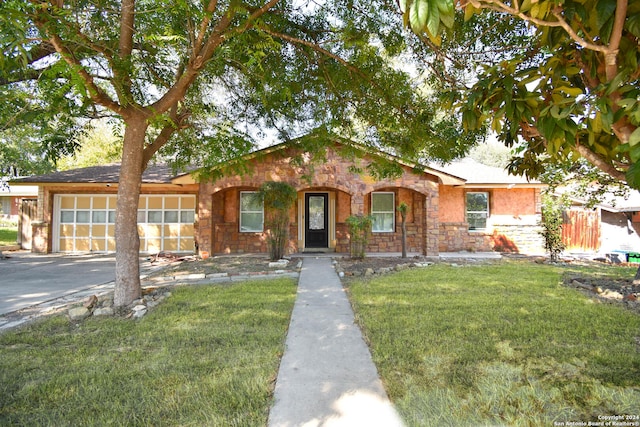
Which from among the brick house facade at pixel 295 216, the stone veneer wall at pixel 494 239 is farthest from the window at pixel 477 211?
the stone veneer wall at pixel 494 239

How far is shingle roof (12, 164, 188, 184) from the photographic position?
13.4 m

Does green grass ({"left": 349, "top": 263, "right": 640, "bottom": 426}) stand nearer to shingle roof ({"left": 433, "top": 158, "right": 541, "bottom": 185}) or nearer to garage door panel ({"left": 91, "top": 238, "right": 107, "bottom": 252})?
shingle roof ({"left": 433, "top": 158, "right": 541, "bottom": 185})

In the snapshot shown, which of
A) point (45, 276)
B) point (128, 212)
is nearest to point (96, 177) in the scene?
point (45, 276)

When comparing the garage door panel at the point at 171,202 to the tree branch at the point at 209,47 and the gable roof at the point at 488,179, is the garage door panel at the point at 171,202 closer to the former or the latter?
the tree branch at the point at 209,47

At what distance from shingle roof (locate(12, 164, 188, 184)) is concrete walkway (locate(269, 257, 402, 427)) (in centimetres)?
1049

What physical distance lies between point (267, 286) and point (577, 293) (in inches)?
257

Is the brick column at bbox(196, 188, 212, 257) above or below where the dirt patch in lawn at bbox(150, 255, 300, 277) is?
above

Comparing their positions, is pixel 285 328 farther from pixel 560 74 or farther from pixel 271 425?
pixel 560 74

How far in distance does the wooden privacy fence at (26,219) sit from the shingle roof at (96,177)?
2790mm

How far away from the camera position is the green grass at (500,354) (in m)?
2.65

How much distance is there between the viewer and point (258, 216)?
46.2 ft

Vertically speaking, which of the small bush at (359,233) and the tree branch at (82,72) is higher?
the tree branch at (82,72)

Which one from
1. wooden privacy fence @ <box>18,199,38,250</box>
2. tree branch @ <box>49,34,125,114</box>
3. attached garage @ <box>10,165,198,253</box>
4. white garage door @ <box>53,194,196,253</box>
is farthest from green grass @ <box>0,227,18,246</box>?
tree branch @ <box>49,34,125,114</box>

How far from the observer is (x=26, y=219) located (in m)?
16.2
